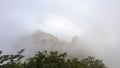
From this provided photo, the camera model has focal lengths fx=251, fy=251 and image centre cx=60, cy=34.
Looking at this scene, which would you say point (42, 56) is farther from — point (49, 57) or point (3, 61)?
point (3, 61)

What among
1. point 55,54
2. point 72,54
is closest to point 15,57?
point 55,54

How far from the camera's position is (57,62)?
34.8 meters

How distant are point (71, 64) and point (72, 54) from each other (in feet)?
339

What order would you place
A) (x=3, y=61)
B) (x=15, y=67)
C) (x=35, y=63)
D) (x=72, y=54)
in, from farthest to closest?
1. (x=72, y=54)
2. (x=3, y=61)
3. (x=15, y=67)
4. (x=35, y=63)

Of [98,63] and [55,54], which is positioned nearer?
[55,54]

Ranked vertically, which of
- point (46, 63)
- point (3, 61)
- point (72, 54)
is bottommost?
point (46, 63)

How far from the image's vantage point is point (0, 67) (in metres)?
37.4

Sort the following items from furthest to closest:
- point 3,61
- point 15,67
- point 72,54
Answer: point 72,54
point 3,61
point 15,67

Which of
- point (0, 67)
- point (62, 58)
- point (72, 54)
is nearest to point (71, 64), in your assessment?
point (62, 58)

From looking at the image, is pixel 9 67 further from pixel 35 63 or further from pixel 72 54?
pixel 72 54

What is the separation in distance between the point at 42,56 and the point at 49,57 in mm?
1119

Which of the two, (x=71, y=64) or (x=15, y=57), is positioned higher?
(x=15, y=57)

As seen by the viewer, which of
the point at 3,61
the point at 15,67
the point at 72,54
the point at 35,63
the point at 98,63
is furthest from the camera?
the point at 72,54

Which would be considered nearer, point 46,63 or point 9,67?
point 46,63
